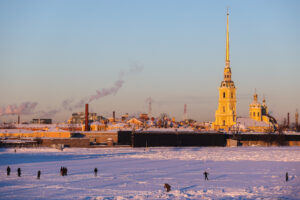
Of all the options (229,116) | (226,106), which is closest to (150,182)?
(229,116)

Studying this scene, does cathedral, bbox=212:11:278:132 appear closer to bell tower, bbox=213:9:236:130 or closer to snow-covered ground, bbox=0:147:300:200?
bell tower, bbox=213:9:236:130

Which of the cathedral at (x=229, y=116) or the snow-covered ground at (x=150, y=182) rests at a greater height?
the cathedral at (x=229, y=116)

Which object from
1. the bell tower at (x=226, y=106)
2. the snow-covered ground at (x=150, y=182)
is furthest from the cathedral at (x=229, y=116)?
the snow-covered ground at (x=150, y=182)

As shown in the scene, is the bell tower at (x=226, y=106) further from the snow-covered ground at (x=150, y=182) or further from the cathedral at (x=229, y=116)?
the snow-covered ground at (x=150, y=182)

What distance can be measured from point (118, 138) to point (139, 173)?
232ft

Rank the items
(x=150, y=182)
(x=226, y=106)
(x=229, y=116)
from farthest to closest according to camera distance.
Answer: (x=226, y=106) < (x=229, y=116) < (x=150, y=182)

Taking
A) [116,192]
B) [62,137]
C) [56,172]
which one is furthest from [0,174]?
[62,137]

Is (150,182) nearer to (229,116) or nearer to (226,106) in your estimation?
(229,116)

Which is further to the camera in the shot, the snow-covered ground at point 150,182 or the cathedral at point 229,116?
the cathedral at point 229,116

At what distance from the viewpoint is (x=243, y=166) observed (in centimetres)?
A: 5912

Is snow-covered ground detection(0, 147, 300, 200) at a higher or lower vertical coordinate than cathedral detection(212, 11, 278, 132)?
lower

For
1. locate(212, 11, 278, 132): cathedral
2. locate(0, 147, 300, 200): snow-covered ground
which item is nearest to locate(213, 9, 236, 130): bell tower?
locate(212, 11, 278, 132): cathedral

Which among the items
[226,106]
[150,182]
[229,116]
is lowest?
[150,182]

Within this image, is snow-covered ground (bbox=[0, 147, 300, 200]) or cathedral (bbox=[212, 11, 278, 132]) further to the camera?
cathedral (bbox=[212, 11, 278, 132])
